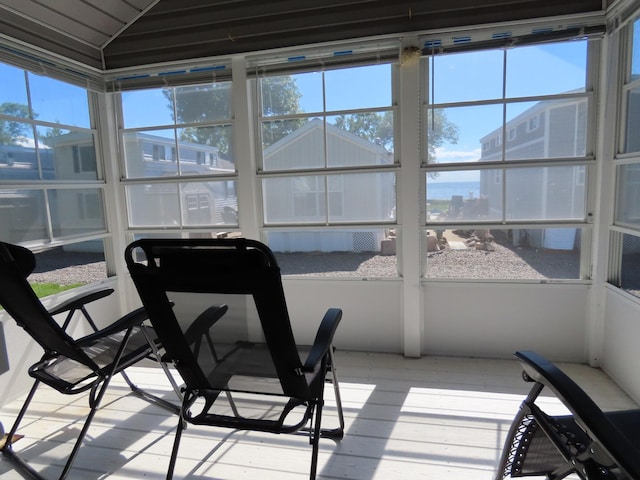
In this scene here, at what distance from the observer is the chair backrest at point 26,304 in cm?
185

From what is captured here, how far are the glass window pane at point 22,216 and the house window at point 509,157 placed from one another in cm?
273

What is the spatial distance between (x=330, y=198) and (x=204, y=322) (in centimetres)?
177

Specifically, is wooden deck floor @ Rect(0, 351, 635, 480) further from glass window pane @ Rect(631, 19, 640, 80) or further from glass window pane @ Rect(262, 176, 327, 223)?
glass window pane @ Rect(631, 19, 640, 80)

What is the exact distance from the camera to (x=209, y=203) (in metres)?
3.41

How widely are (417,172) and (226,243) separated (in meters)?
1.86

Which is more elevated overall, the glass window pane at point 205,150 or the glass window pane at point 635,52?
the glass window pane at point 635,52

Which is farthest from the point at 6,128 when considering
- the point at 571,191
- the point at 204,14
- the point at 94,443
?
the point at 571,191

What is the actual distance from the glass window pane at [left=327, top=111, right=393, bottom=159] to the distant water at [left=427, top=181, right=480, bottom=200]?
0.37 metres

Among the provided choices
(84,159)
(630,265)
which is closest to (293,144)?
(84,159)

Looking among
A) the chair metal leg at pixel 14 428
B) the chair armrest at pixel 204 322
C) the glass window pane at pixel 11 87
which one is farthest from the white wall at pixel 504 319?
the glass window pane at pixel 11 87

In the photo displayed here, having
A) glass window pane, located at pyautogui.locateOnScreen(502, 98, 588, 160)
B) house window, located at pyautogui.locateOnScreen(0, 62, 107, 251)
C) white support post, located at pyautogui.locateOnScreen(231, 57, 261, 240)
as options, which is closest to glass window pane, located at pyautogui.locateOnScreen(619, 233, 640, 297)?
glass window pane, located at pyautogui.locateOnScreen(502, 98, 588, 160)

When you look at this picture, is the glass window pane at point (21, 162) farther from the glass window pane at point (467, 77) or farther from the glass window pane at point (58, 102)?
the glass window pane at point (467, 77)

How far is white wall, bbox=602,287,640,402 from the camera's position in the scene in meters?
2.38

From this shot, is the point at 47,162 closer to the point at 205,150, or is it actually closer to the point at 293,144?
the point at 205,150
